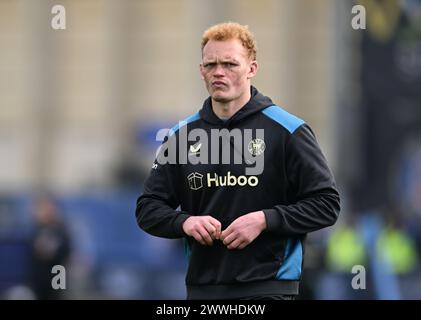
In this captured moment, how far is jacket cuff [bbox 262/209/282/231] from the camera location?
624 cm

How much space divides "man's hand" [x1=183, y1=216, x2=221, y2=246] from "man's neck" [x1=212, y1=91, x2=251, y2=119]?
59cm

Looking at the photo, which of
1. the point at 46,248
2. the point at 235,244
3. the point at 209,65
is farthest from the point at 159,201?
the point at 46,248

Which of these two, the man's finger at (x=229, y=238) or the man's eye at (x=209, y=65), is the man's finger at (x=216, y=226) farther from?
the man's eye at (x=209, y=65)

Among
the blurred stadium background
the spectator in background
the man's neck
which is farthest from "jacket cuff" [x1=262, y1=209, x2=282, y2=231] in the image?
the blurred stadium background

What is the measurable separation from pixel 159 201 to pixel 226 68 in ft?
2.58

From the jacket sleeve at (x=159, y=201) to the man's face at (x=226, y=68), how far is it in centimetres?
48

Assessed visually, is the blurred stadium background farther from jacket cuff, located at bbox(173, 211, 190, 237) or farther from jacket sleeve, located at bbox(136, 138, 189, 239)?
jacket cuff, located at bbox(173, 211, 190, 237)

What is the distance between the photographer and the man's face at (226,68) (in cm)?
636

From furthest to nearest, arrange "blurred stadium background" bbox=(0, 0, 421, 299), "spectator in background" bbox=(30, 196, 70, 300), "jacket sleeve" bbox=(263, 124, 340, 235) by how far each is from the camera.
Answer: "blurred stadium background" bbox=(0, 0, 421, 299) → "spectator in background" bbox=(30, 196, 70, 300) → "jacket sleeve" bbox=(263, 124, 340, 235)

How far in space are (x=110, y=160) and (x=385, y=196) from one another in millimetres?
25964

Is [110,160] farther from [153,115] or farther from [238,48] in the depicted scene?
[238,48]

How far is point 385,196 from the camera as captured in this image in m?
17.9

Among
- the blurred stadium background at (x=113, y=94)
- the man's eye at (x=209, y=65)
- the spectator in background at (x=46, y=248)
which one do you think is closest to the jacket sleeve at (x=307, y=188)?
the man's eye at (x=209, y=65)

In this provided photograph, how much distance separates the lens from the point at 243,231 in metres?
6.18
